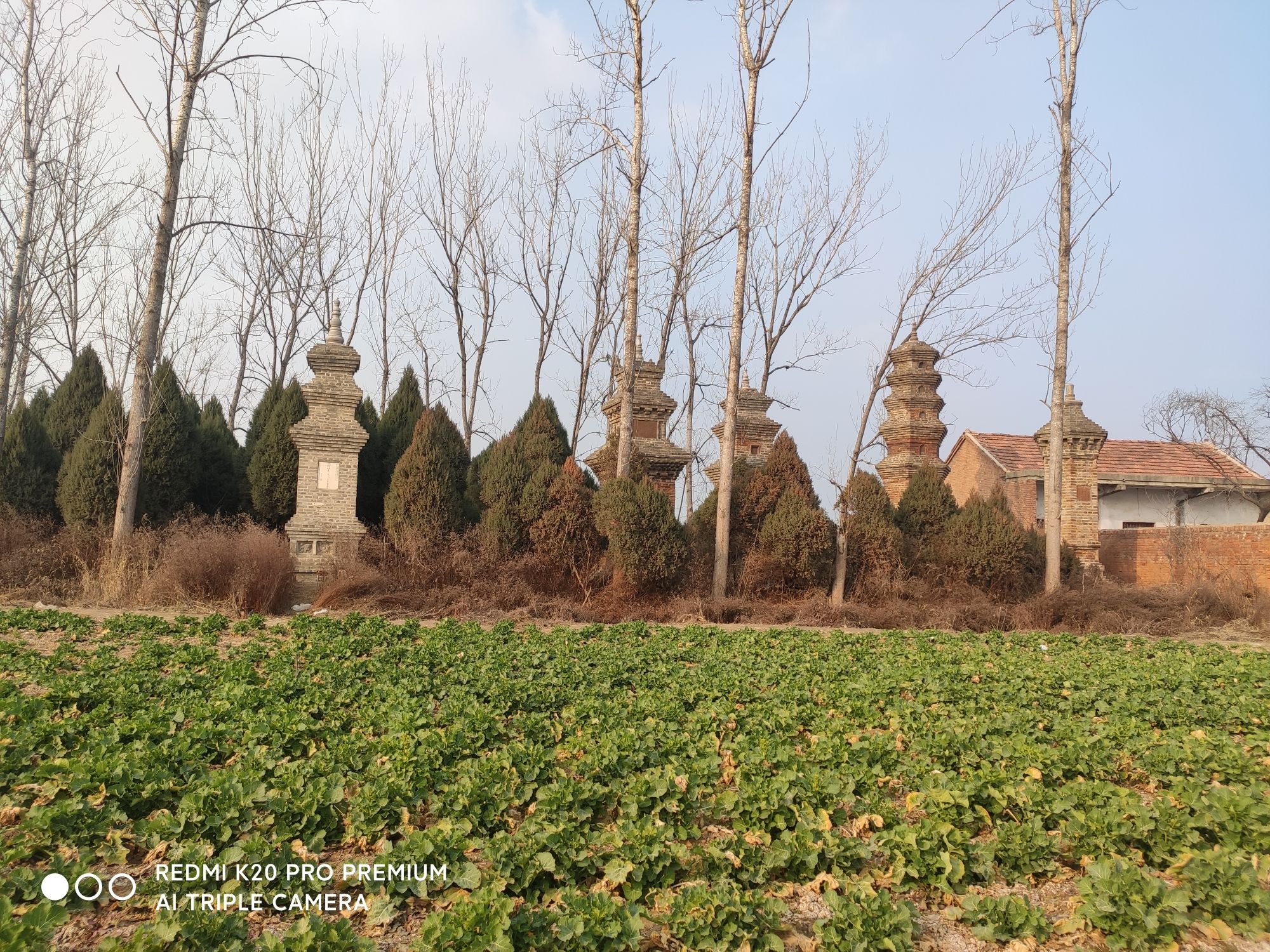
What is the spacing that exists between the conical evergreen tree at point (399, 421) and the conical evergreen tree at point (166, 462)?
11.5 feet

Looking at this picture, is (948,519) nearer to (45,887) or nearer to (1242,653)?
(1242,653)

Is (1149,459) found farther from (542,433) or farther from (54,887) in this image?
(54,887)

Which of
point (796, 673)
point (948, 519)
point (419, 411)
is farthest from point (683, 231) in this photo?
point (796, 673)

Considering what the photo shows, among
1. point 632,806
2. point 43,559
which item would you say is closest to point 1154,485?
point 632,806

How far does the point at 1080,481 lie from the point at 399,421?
14.7 metres

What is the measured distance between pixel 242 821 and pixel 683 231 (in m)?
22.0

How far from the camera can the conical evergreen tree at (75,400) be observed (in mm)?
16953

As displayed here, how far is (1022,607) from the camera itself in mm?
14047

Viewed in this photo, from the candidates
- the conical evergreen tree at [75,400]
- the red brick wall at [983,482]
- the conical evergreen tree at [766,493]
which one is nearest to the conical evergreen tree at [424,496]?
the conical evergreen tree at [766,493]

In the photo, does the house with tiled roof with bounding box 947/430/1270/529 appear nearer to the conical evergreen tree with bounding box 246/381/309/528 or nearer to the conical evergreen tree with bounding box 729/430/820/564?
the conical evergreen tree with bounding box 729/430/820/564

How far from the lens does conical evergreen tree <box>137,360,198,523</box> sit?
49.6 ft

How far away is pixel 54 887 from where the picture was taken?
3199mm

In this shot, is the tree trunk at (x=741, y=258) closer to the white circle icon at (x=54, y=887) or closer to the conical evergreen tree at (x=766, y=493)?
the conical evergreen tree at (x=766, y=493)

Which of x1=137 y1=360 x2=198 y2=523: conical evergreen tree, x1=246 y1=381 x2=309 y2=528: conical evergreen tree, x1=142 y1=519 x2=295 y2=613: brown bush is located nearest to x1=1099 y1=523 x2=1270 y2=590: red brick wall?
x1=142 y1=519 x2=295 y2=613: brown bush
